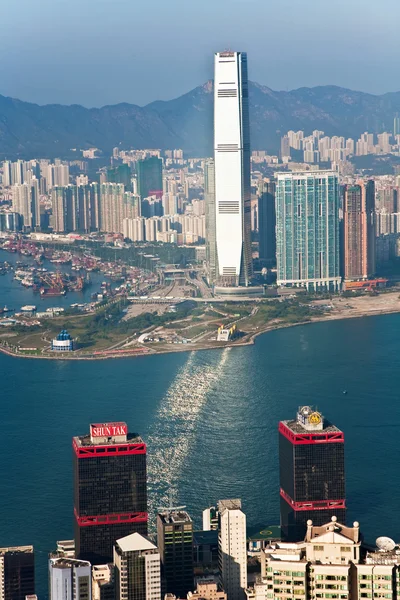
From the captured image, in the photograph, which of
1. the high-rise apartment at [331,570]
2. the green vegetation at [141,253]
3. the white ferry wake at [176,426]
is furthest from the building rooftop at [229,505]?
the green vegetation at [141,253]

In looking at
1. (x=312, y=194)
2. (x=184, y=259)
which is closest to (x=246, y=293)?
(x=312, y=194)

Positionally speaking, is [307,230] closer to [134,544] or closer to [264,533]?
[264,533]

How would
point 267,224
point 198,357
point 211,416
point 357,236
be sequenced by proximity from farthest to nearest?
point 267,224 < point 357,236 < point 198,357 < point 211,416

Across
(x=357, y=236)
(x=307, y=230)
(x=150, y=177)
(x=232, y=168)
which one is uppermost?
(x=232, y=168)

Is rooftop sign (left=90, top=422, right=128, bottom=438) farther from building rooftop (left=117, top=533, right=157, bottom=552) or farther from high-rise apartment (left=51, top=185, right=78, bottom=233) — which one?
high-rise apartment (left=51, top=185, right=78, bottom=233)

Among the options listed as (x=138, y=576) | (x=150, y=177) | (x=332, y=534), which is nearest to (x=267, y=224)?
(x=150, y=177)

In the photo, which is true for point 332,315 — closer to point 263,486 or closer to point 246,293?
point 246,293

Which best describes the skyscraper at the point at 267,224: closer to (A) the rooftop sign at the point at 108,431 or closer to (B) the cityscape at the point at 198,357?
(B) the cityscape at the point at 198,357
